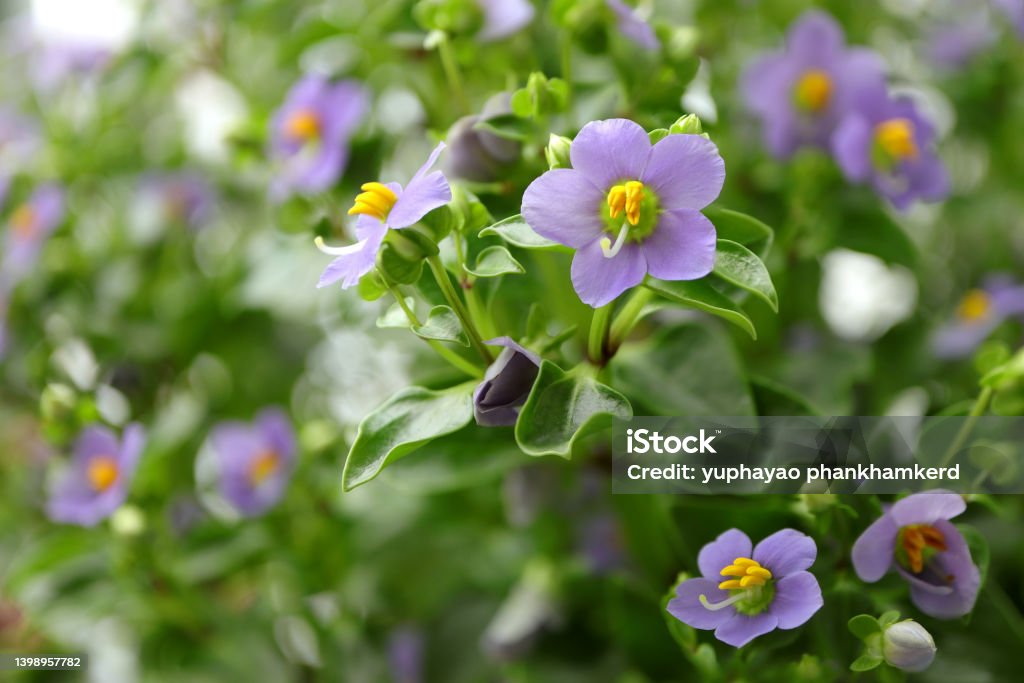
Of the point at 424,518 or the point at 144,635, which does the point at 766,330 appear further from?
the point at 144,635

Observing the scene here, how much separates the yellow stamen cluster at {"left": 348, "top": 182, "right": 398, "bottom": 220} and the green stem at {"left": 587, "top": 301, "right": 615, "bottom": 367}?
0.13m

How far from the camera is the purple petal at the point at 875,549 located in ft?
1.55

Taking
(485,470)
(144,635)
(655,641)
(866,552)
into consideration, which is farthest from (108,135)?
(866,552)

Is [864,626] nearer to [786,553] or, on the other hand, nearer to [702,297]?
[786,553]

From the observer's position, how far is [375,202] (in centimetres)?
46

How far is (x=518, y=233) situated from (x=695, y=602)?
215 mm

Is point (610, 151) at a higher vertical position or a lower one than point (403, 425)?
higher

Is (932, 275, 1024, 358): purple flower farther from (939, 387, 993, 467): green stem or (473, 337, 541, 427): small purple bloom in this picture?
(473, 337, 541, 427): small purple bloom

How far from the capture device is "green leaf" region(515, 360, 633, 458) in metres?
0.46

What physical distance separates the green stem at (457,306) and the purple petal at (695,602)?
16 centimetres

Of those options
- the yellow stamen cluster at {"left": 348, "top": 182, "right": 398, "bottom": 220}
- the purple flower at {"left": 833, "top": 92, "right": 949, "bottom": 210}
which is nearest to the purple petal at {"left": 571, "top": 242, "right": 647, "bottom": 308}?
the yellow stamen cluster at {"left": 348, "top": 182, "right": 398, "bottom": 220}

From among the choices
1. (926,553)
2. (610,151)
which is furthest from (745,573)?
(610,151)

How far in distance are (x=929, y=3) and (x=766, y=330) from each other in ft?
1.93

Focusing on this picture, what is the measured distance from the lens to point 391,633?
2.73 feet
